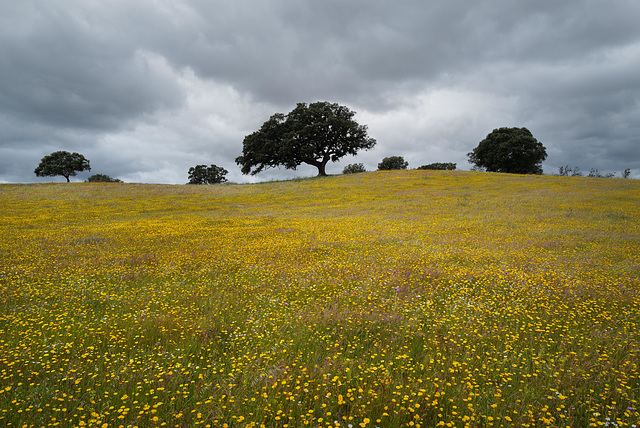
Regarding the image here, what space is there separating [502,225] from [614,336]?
49.2ft

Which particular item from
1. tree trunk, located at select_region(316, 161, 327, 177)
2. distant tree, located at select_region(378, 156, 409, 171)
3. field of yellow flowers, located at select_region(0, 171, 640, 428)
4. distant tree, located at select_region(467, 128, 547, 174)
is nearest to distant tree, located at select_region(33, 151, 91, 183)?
tree trunk, located at select_region(316, 161, 327, 177)

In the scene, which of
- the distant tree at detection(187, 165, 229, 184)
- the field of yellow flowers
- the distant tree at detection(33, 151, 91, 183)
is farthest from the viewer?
the distant tree at detection(187, 165, 229, 184)

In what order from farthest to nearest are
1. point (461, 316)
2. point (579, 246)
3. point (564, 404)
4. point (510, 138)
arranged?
point (510, 138), point (579, 246), point (461, 316), point (564, 404)

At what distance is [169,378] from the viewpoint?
456cm

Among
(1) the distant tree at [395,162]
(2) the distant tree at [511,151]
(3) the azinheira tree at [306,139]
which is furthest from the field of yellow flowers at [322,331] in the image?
(1) the distant tree at [395,162]

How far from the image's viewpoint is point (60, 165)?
265 ft

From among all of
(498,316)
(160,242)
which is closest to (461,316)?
(498,316)

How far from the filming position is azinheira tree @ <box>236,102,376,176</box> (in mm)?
61531

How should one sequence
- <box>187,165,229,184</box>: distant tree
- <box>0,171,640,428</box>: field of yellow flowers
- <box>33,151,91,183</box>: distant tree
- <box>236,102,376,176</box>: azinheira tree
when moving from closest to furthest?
<box>0,171,640,428</box>: field of yellow flowers → <box>236,102,376,176</box>: azinheira tree → <box>33,151,91,183</box>: distant tree → <box>187,165,229,184</box>: distant tree

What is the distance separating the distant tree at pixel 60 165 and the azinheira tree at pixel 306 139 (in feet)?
174

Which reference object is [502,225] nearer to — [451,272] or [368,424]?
[451,272]

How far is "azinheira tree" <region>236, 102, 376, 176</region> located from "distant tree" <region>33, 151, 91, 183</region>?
174 ft

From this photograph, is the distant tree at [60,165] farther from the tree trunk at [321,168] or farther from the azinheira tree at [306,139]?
the tree trunk at [321,168]

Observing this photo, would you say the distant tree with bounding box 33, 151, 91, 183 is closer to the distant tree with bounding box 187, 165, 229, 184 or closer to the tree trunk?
the distant tree with bounding box 187, 165, 229, 184
